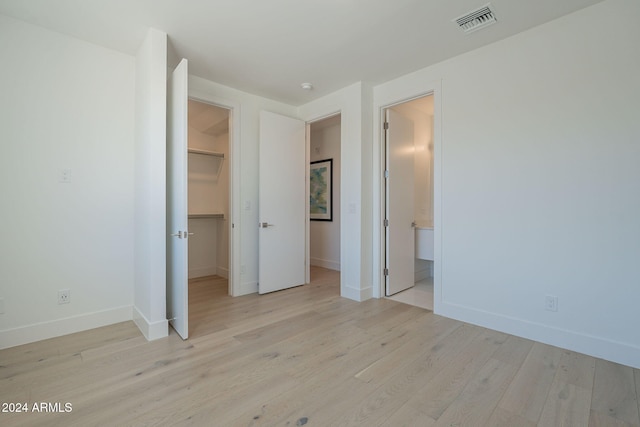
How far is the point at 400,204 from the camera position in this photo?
12.4 feet

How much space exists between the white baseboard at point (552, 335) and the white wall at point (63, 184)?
3.21 metres

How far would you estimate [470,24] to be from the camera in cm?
236

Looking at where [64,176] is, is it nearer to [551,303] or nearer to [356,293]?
[356,293]

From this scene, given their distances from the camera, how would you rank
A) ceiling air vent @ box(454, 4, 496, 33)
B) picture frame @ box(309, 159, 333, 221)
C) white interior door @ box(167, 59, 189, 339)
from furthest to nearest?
picture frame @ box(309, 159, 333, 221) < white interior door @ box(167, 59, 189, 339) < ceiling air vent @ box(454, 4, 496, 33)

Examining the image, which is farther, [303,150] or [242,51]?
[303,150]

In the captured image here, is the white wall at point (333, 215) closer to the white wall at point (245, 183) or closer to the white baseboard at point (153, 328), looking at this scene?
Answer: the white wall at point (245, 183)

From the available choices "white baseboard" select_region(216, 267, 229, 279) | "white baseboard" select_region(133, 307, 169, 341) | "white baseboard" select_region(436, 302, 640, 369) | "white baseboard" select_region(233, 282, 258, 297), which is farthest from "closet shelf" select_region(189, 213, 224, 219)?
"white baseboard" select_region(436, 302, 640, 369)

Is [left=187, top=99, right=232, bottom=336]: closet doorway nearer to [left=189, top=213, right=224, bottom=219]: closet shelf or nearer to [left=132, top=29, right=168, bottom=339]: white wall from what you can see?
[left=189, top=213, right=224, bottom=219]: closet shelf

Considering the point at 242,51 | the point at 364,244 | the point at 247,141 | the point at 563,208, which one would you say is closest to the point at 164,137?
the point at 242,51

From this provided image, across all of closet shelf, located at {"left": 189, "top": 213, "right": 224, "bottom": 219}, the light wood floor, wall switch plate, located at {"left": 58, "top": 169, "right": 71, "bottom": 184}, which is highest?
wall switch plate, located at {"left": 58, "top": 169, "right": 71, "bottom": 184}

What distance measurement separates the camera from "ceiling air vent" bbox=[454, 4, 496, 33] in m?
2.20

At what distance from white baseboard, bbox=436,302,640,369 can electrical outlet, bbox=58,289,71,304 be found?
11.2 ft

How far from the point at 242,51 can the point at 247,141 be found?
3.88ft

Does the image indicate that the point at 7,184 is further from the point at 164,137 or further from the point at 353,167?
the point at 353,167
